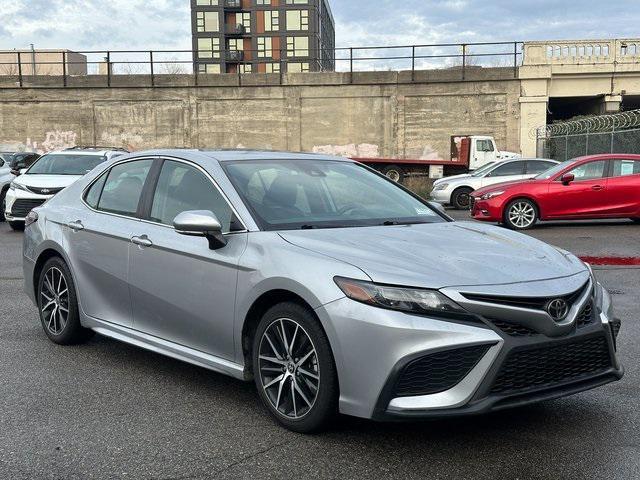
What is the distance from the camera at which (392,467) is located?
3.37 m

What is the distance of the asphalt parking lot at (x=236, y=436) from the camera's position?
133 inches

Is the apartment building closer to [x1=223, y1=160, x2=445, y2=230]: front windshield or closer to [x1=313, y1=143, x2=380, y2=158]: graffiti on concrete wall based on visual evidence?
[x1=313, y1=143, x2=380, y2=158]: graffiti on concrete wall

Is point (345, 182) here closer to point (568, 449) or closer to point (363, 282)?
point (363, 282)

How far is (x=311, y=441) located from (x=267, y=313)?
0.69 m

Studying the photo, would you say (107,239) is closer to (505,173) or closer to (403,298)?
(403,298)

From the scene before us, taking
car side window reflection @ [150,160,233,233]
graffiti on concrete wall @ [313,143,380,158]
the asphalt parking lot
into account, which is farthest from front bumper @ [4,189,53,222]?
graffiti on concrete wall @ [313,143,380,158]

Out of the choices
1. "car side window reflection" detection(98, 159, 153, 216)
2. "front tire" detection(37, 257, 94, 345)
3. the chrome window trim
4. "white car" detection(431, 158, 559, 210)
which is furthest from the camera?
"white car" detection(431, 158, 559, 210)

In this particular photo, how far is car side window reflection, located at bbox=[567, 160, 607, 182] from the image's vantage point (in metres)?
14.2

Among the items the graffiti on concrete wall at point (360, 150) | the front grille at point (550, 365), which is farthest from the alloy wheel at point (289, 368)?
the graffiti on concrete wall at point (360, 150)

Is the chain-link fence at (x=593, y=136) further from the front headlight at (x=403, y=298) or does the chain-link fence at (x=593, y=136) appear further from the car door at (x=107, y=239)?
the front headlight at (x=403, y=298)

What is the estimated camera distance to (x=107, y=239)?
5008 mm

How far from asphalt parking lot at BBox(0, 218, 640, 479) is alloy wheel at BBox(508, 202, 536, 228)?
9532 millimetres

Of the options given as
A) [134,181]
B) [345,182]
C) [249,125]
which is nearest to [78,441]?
[134,181]

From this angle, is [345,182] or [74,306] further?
[74,306]
